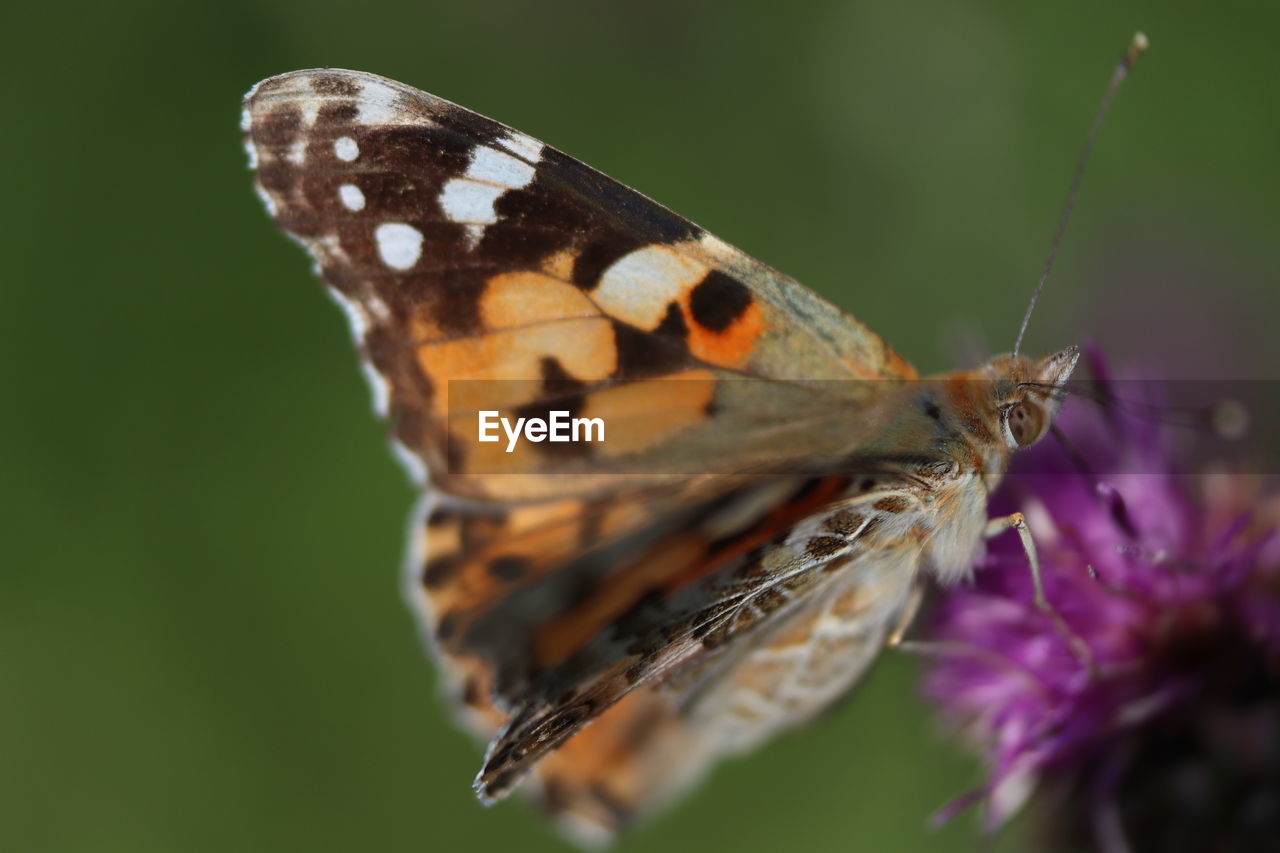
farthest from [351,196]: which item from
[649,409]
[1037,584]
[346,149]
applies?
[1037,584]

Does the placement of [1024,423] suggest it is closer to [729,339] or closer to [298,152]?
[729,339]

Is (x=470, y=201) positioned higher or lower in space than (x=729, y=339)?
higher

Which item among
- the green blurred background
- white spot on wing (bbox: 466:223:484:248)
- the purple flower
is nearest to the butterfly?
white spot on wing (bbox: 466:223:484:248)

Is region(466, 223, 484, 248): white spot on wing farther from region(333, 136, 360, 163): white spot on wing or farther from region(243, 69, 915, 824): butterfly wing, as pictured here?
region(333, 136, 360, 163): white spot on wing

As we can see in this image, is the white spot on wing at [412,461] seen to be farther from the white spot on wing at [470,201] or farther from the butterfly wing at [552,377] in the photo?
the white spot on wing at [470,201]

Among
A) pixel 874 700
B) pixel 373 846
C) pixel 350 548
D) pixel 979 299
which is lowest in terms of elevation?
pixel 373 846

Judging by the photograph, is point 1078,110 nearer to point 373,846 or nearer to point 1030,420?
point 1030,420

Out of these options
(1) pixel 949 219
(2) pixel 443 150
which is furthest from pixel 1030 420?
(1) pixel 949 219
